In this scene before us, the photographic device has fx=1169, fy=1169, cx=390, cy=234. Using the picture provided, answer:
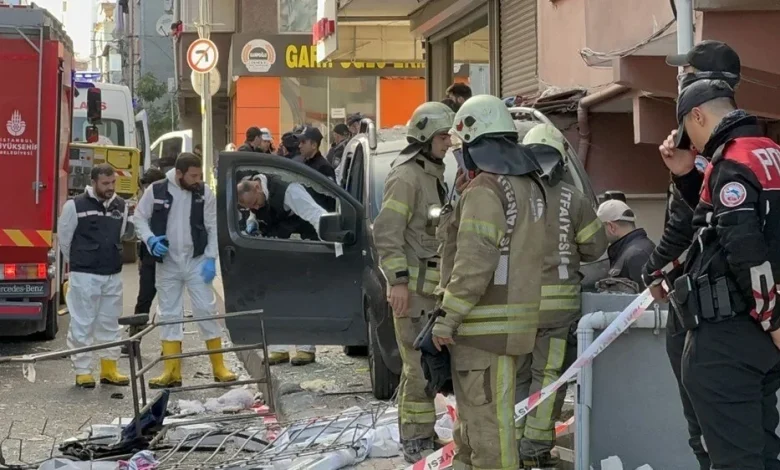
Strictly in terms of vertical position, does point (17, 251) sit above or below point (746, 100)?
below

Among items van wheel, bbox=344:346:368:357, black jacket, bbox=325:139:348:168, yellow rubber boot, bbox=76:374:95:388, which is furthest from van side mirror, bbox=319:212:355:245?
black jacket, bbox=325:139:348:168

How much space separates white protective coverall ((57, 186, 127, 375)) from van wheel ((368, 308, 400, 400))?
2624mm

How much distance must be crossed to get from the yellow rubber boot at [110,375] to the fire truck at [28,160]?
4.27 ft

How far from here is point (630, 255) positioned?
21.3ft

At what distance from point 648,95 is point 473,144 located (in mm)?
4724

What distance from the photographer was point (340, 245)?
8141 millimetres

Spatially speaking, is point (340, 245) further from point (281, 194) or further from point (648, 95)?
point (648, 95)

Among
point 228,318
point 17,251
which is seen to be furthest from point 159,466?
point 17,251

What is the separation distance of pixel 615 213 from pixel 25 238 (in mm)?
5855

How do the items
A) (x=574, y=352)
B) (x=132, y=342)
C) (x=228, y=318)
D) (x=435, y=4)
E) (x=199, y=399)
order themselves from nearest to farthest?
(x=574, y=352) → (x=132, y=342) → (x=228, y=318) → (x=199, y=399) → (x=435, y=4)

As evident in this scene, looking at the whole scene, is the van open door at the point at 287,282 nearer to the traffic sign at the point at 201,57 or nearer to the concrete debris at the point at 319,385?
the concrete debris at the point at 319,385

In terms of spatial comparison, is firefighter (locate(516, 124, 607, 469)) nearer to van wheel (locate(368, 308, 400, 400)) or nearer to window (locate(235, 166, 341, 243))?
van wheel (locate(368, 308, 400, 400))

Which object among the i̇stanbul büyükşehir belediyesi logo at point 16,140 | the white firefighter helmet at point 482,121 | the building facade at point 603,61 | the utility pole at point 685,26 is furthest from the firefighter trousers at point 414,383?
the i̇stanbul büyükşehir belediyesi logo at point 16,140

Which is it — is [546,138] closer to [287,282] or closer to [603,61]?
[287,282]
